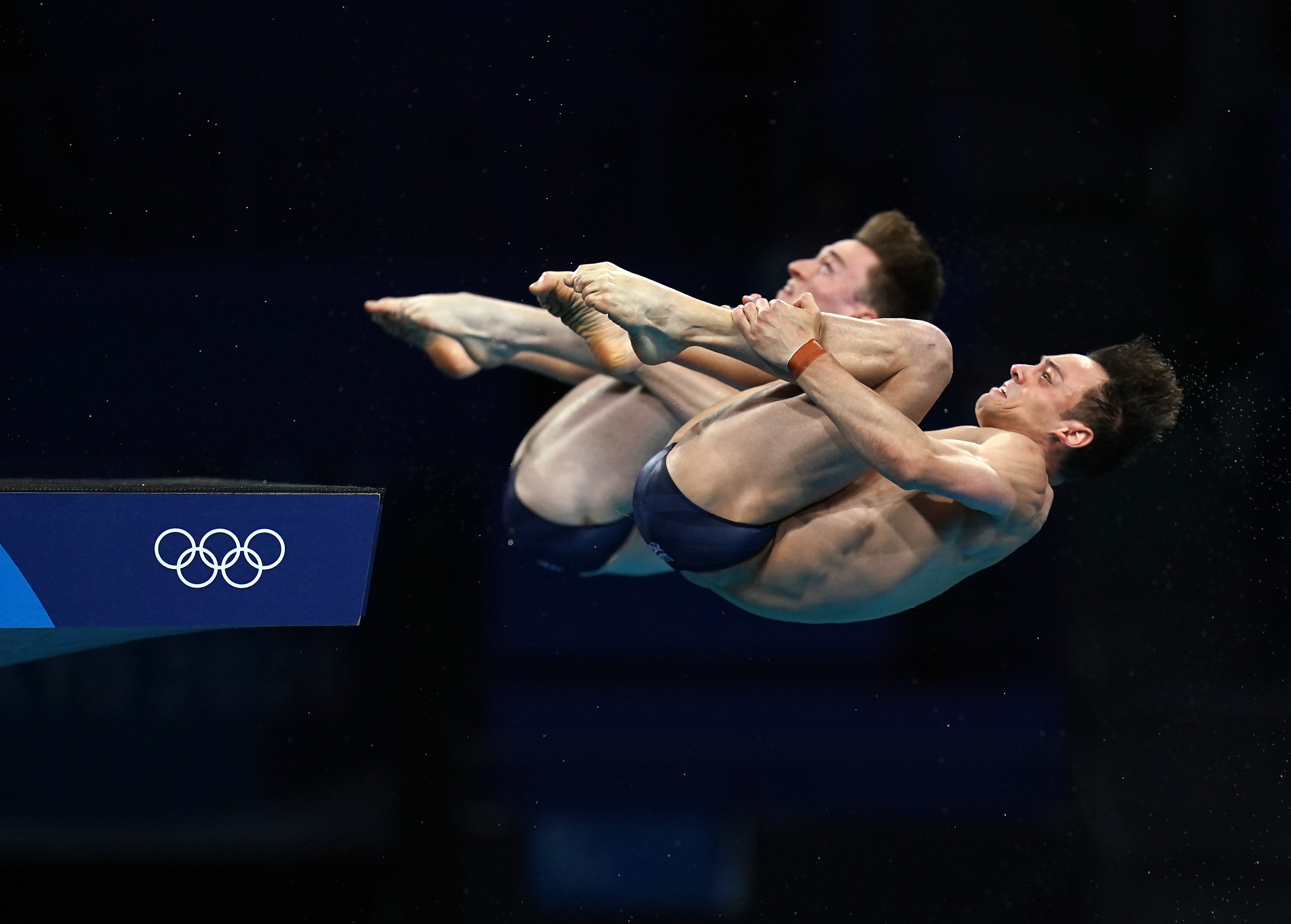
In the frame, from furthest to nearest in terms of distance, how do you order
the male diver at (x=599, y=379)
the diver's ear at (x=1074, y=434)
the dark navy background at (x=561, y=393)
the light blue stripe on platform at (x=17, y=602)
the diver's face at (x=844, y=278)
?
the dark navy background at (x=561, y=393), the diver's face at (x=844, y=278), the male diver at (x=599, y=379), the diver's ear at (x=1074, y=434), the light blue stripe on platform at (x=17, y=602)

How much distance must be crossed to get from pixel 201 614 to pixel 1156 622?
3.60 m

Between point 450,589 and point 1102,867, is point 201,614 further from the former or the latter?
point 1102,867

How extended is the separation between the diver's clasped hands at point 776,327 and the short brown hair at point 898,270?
996 mm

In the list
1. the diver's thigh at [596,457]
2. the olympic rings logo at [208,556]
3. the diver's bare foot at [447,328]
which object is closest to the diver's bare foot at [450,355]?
the diver's bare foot at [447,328]

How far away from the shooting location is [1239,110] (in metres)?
4.61

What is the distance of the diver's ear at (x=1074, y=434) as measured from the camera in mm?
2328

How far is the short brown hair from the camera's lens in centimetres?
301

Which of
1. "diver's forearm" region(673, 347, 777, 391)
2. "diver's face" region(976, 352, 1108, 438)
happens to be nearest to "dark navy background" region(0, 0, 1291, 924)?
"diver's forearm" region(673, 347, 777, 391)

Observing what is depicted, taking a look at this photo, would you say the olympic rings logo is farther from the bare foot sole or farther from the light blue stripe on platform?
the bare foot sole

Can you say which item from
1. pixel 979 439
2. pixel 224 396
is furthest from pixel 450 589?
pixel 979 439

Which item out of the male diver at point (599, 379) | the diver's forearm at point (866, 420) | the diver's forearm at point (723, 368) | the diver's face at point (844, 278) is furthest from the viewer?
the diver's face at point (844, 278)

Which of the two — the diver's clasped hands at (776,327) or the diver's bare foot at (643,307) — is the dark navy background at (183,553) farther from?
the diver's clasped hands at (776,327)

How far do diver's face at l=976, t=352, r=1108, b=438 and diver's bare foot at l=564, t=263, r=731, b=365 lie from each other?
634mm

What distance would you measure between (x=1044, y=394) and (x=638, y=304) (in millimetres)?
821
